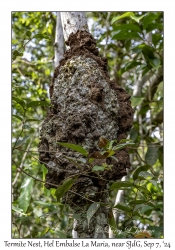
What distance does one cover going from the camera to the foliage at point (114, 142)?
1442mm

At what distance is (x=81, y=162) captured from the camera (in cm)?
125

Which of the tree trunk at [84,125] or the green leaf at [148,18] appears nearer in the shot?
the tree trunk at [84,125]

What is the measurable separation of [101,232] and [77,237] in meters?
0.10

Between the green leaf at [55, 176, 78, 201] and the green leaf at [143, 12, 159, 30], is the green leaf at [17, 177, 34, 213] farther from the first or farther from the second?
the green leaf at [143, 12, 159, 30]

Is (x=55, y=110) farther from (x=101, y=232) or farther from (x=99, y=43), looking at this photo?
(x=99, y=43)

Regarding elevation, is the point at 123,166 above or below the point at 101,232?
above

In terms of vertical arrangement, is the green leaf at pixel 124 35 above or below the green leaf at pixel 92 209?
above

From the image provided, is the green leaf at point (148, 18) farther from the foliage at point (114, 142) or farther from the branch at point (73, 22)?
the branch at point (73, 22)

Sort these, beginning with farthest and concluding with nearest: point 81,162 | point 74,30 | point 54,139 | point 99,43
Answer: point 99,43 → point 74,30 → point 54,139 → point 81,162

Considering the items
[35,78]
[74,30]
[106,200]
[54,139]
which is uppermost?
[35,78]

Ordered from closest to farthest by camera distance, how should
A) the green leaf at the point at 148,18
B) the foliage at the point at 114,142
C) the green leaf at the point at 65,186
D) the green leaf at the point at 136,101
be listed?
the green leaf at the point at 65,186 < the foliage at the point at 114,142 < the green leaf at the point at 148,18 < the green leaf at the point at 136,101

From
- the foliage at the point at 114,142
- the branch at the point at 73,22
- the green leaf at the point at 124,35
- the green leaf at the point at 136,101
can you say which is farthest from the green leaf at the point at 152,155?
the branch at the point at 73,22

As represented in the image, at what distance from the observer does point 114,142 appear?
4.50ft
